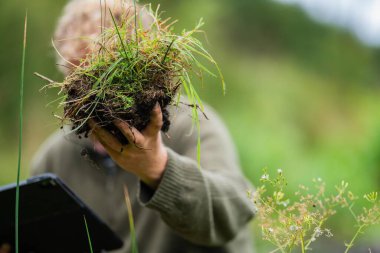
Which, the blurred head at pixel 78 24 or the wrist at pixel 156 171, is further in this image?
the blurred head at pixel 78 24

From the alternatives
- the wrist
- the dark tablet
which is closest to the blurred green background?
the dark tablet

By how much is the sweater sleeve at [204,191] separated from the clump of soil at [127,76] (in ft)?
1.79

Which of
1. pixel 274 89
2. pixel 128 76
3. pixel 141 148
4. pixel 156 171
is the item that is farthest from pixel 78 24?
pixel 274 89

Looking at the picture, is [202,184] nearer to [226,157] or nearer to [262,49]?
[226,157]

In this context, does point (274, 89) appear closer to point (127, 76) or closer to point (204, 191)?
point (204, 191)

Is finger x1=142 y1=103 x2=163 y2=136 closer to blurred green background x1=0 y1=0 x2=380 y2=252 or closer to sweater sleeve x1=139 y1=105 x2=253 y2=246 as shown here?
sweater sleeve x1=139 y1=105 x2=253 y2=246

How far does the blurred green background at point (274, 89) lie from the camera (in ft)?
25.7

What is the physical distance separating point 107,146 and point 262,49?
8.80m

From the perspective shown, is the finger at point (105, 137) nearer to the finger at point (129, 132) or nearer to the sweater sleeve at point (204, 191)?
the finger at point (129, 132)

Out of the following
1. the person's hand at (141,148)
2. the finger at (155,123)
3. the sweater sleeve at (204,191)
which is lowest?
the sweater sleeve at (204,191)

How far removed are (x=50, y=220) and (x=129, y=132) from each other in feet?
1.94

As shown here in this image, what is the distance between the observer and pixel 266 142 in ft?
26.8

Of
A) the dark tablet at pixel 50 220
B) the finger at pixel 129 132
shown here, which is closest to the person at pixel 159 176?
the finger at pixel 129 132

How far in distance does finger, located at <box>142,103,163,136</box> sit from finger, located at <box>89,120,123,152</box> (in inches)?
2.9
